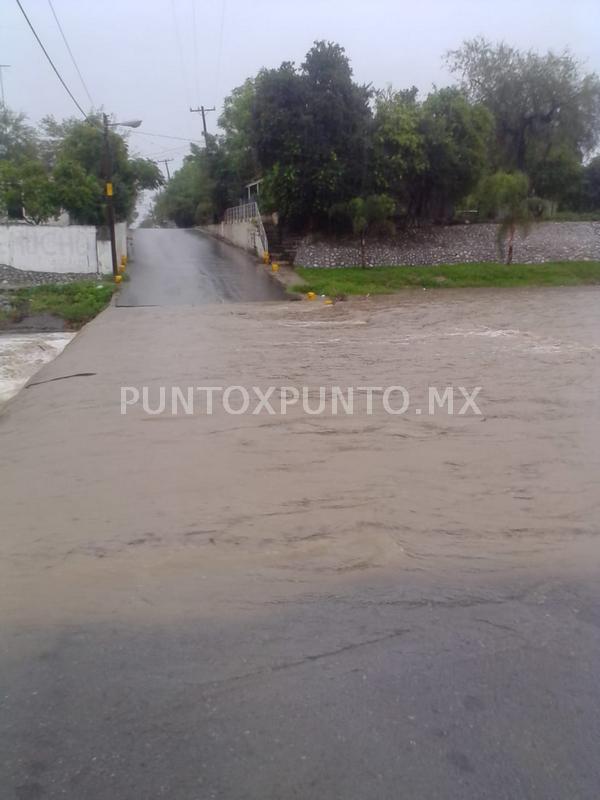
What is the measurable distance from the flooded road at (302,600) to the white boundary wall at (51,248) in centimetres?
1684

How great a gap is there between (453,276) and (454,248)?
12.0 ft

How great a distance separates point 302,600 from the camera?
4.65 meters

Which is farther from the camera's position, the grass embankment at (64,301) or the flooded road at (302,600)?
the grass embankment at (64,301)

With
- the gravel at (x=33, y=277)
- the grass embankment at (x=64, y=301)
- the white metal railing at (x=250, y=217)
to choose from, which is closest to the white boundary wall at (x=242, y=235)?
the white metal railing at (x=250, y=217)

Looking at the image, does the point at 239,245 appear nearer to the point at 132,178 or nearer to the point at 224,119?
the point at 132,178

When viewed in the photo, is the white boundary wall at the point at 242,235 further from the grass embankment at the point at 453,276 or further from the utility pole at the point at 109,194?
the utility pole at the point at 109,194

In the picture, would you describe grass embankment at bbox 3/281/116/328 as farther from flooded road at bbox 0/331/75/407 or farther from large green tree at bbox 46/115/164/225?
large green tree at bbox 46/115/164/225

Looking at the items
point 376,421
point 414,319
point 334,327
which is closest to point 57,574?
point 376,421

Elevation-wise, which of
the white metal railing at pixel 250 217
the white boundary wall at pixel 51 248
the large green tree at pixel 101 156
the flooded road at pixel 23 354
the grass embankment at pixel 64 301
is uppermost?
the large green tree at pixel 101 156

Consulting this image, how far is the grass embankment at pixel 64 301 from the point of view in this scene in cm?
1947

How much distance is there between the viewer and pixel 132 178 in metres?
33.8

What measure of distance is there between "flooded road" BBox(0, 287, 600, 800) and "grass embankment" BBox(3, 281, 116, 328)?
9.53 metres

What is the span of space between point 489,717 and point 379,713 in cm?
49


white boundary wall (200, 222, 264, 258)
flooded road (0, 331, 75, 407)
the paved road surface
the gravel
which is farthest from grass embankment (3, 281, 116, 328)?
white boundary wall (200, 222, 264, 258)
